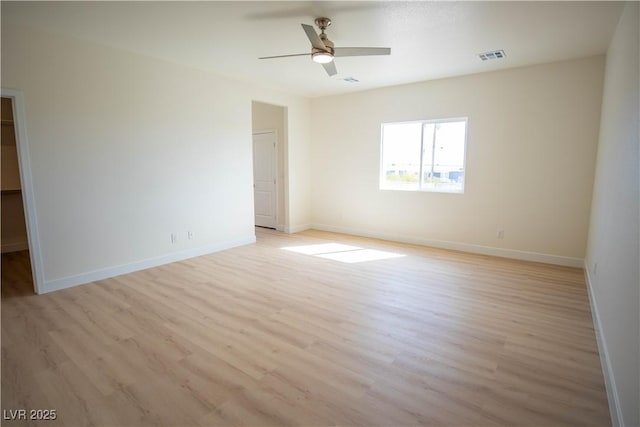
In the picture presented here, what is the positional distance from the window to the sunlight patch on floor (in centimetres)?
139

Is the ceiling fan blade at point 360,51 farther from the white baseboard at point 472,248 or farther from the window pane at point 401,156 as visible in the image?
the white baseboard at point 472,248

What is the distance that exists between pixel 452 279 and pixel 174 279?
11.0ft

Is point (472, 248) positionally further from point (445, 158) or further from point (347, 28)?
point (347, 28)

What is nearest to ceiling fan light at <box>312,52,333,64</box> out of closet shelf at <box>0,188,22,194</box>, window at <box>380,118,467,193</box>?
window at <box>380,118,467,193</box>

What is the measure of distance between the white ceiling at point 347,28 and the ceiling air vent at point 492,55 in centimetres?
7

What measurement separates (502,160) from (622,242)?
298 centimetres

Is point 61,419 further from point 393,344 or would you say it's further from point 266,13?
point 266,13

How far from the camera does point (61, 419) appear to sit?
1.76 m

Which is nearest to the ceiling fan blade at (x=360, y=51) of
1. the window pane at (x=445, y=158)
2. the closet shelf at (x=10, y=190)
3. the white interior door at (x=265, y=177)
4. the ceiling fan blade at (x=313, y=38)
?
the ceiling fan blade at (x=313, y=38)

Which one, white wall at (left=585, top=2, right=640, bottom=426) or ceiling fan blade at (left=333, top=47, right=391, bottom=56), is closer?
white wall at (left=585, top=2, right=640, bottom=426)

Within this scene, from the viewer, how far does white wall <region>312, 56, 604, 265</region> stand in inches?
165

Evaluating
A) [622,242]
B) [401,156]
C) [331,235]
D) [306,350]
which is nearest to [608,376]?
[622,242]

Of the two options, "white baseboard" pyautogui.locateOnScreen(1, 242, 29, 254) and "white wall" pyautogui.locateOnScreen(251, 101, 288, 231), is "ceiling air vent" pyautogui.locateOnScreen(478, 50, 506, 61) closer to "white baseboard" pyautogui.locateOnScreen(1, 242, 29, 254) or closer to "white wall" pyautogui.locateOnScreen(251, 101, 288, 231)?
"white wall" pyautogui.locateOnScreen(251, 101, 288, 231)

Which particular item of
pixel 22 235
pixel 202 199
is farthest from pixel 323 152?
pixel 22 235
